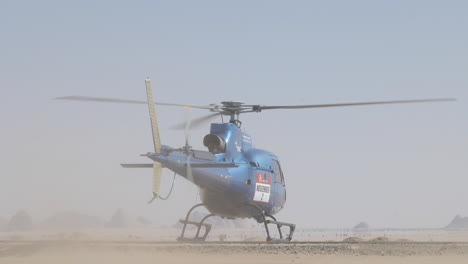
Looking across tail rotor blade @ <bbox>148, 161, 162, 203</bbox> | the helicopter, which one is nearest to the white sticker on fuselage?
the helicopter

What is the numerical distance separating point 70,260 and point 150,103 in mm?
7044

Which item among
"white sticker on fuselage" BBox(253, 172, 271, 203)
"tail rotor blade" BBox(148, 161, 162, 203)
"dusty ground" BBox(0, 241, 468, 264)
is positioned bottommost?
"dusty ground" BBox(0, 241, 468, 264)

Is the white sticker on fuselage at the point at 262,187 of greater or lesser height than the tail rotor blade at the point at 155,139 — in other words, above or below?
below

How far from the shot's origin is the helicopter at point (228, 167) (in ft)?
102

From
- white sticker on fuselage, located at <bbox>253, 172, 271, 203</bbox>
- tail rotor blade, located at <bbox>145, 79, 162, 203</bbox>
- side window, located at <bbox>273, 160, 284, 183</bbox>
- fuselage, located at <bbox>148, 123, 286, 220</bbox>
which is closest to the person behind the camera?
tail rotor blade, located at <bbox>145, 79, 162, 203</bbox>

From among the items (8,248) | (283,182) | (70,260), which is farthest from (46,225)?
(283,182)

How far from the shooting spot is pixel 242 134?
37781 millimetres

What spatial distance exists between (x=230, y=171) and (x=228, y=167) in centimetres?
70

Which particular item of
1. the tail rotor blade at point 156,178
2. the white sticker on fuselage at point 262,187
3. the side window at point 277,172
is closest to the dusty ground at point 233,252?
the tail rotor blade at point 156,178

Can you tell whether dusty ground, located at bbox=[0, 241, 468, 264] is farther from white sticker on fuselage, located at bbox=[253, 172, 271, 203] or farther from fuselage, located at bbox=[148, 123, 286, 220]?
white sticker on fuselage, located at bbox=[253, 172, 271, 203]

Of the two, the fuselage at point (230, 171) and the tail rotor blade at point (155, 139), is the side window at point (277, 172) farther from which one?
the tail rotor blade at point (155, 139)

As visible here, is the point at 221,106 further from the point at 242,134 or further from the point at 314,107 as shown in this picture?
the point at 314,107

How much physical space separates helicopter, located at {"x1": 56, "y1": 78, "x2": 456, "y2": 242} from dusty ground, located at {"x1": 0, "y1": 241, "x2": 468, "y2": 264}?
10.0 feet

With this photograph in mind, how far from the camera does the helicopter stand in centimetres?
3109
